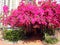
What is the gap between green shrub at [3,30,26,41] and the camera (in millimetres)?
9320

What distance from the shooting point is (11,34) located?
9375 mm

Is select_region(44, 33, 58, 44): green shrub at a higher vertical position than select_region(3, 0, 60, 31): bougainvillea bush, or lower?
lower

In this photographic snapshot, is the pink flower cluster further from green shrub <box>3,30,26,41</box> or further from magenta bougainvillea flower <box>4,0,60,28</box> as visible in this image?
green shrub <box>3,30,26,41</box>

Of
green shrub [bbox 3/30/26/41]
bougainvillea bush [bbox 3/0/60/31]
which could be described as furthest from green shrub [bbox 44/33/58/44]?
green shrub [bbox 3/30/26/41]

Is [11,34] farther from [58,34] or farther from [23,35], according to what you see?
[58,34]

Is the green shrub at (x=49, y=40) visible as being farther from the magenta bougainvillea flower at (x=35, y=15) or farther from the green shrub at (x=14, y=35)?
the green shrub at (x=14, y=35)

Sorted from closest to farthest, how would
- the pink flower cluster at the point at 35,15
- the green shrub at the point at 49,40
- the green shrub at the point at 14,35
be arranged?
1. the pink flower cluster at the point at 35,15
2. the green shrub at the point at 49,40
3. the green shrub at the point at 14,35

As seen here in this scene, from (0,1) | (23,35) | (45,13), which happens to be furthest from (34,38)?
(0,1)

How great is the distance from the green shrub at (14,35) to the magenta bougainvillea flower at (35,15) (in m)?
0.39

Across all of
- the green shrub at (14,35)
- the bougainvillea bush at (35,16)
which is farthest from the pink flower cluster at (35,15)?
the green shrub at (14,35)

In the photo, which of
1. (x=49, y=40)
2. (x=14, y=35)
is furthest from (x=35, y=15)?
(x=14, y=35)

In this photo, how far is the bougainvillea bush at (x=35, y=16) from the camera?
28.9 ft

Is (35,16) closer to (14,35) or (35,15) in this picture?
(35,15)

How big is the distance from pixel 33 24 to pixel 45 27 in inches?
19.5
